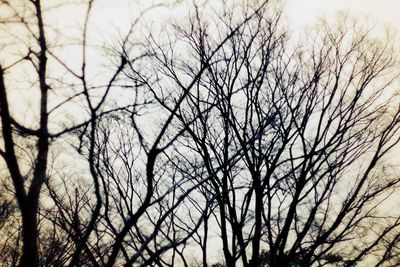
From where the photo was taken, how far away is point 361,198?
7703mm

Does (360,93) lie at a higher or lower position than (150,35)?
lower

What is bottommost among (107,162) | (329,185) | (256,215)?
(256,215)

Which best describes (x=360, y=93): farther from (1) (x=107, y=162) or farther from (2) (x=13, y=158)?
(2) (x=13, y=158)

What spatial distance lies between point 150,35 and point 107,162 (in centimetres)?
345

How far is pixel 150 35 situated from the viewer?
7.53 metres

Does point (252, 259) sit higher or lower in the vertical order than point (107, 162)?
lower

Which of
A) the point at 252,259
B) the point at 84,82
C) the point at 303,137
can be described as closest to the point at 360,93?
the point at 303,137

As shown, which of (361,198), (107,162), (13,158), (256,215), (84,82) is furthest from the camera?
(107,162)

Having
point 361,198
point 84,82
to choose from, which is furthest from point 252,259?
point 84,82

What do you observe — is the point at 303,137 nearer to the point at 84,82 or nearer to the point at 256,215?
the point at 256,215

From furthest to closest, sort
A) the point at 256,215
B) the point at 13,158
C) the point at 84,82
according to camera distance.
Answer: the point at 256,215
the point at 84,82
the point at 13,158

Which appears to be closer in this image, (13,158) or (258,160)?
(13,158)

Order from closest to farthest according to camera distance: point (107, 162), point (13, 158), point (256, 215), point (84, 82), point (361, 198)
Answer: point (13, 158) < point (84, 82) < point (256, 215) < point (361, 198) < point (107, 162)

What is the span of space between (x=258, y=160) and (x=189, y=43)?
318 centimetres
